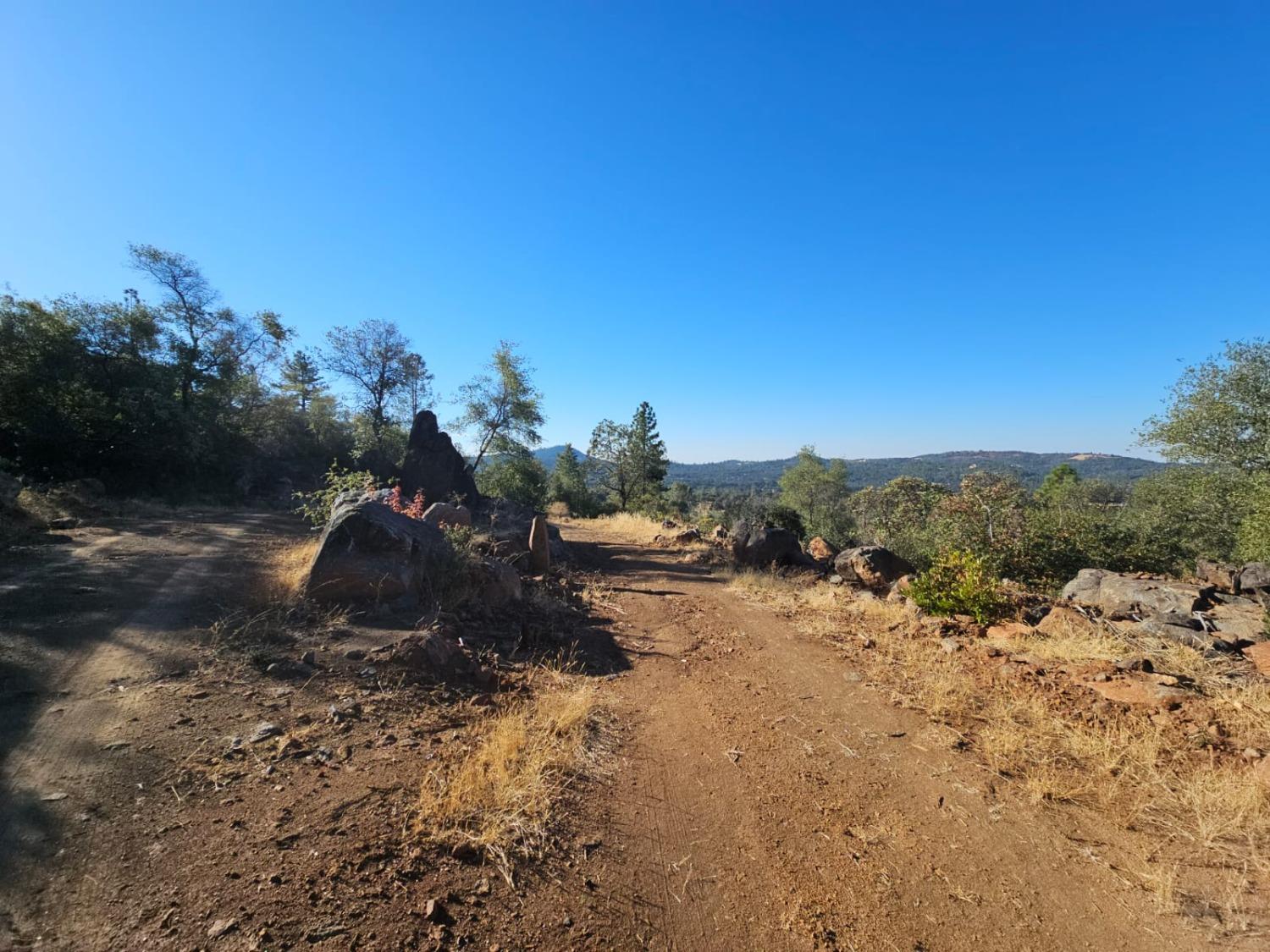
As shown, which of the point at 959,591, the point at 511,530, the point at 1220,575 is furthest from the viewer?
the point at 511,530

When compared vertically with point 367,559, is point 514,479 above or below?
above

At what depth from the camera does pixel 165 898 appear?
2.11 m

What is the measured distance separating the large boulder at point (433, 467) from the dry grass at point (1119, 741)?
46.4 feet

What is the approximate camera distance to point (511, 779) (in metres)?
3.22

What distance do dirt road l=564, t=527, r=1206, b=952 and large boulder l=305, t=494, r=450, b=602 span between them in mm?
3076

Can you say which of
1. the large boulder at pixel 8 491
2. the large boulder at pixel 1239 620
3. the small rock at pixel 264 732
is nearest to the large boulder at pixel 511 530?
the small rock at pixel 264 732

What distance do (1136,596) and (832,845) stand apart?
820 centimetres

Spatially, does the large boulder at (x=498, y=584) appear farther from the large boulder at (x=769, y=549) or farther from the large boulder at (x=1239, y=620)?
the large boulder at (x=1239, y=620)

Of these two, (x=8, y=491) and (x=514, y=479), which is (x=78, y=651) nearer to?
(x=8, y=491)

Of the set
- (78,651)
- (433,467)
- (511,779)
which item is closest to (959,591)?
(511,779)

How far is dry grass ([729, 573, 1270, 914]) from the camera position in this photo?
298cm

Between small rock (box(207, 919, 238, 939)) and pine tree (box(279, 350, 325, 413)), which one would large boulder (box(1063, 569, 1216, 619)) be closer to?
small rock (box(207, 919, 238, 939))

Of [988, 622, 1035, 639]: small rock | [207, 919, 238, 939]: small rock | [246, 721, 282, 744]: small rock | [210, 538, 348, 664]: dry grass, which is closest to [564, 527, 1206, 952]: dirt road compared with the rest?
[207, 919, 238, 939]: small rock

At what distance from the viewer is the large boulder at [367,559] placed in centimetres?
567
